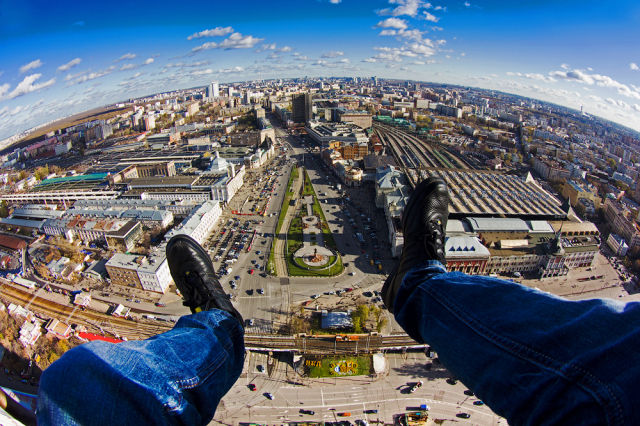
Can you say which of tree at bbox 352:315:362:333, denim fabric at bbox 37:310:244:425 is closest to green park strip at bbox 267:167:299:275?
tree at bbox 352:315:362:333

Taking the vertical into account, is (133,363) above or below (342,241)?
above

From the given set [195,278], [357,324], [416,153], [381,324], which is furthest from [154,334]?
[416,153]

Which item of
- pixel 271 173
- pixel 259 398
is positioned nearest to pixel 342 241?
pixel 259 398

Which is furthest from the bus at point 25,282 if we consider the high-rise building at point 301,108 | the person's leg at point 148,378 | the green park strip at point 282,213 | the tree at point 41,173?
the high-rise building at point 301,108

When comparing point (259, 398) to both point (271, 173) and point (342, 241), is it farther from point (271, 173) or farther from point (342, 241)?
point (271, 173)

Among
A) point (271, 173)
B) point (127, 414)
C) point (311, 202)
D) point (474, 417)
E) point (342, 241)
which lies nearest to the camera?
point (127, 414)

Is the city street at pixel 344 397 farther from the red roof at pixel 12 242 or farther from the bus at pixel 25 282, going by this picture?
the red roof at pixel 12 242

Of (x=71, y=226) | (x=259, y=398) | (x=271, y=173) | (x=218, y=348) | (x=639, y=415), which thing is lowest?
(x=259, y=398)
